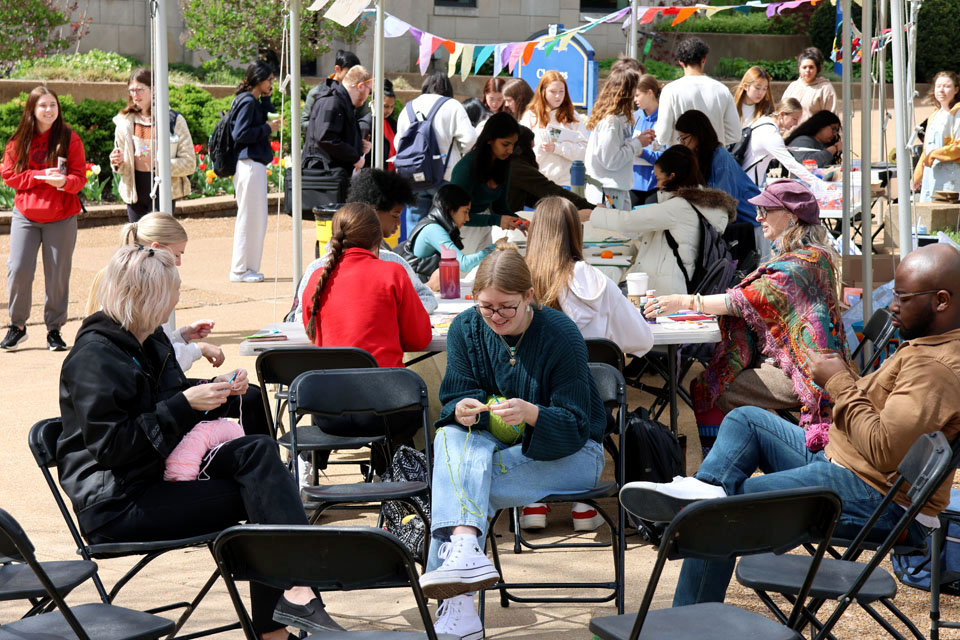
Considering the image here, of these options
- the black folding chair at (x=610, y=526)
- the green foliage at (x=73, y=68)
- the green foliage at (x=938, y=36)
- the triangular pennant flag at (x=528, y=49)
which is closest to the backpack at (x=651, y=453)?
the black folding chair at (x=610, y=526)

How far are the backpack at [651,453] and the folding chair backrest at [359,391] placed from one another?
2.98ft

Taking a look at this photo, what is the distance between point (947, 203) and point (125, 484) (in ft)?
30.7

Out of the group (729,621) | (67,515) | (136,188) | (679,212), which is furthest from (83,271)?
(729,621)

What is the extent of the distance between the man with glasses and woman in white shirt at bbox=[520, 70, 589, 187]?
5.75 m

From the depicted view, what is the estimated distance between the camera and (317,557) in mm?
2703

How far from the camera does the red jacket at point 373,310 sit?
5.07 m

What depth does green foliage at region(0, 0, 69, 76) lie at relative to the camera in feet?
61.7

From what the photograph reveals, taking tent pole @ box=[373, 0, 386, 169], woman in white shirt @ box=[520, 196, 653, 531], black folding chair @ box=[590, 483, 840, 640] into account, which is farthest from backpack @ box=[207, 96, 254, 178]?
black folding chair @ box=[590, 483, 840, 640]

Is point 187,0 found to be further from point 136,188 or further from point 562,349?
point 562,349

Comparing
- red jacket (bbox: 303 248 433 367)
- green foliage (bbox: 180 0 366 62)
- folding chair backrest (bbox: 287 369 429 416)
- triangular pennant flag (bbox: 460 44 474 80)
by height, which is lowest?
folding chair backrest (bbox: 287 369 429 416)

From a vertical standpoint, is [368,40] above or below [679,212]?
above

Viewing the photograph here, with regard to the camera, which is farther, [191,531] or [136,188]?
[136,188]

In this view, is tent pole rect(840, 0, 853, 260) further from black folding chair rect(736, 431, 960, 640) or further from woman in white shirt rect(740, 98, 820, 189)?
black folding chair rect(736, 431, 960, 640)

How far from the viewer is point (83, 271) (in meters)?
11.1
